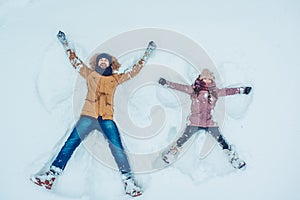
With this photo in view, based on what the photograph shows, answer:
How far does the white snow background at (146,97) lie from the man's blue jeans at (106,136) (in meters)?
0.05

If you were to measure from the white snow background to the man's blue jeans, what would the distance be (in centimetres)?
5

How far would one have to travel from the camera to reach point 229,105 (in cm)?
197

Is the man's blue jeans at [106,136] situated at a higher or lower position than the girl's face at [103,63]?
lower

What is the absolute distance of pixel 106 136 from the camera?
1897 mm

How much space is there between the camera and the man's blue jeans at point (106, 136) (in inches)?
74.4

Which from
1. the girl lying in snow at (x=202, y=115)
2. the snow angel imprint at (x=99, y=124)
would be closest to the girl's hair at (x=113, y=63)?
the snow angel imprint at (x=99, y=124)

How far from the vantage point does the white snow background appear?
193 cm

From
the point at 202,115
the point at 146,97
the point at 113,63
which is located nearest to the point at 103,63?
the point at 113,63

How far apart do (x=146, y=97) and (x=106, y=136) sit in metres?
0.23

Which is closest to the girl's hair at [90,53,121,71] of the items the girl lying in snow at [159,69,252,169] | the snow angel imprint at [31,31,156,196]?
the snow angel imprint at [31,31,156,196]

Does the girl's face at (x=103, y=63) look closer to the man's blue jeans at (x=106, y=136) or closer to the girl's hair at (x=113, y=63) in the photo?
the girl's hair at (x=113, y=63)

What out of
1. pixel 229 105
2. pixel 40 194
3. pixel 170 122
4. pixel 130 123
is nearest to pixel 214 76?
pixel 229 105

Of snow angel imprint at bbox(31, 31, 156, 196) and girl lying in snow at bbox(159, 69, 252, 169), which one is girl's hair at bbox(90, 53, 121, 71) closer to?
snow angel imprint at bbox(31, 31, 156, 196)

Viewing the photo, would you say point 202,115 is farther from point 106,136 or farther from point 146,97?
point 106,136
